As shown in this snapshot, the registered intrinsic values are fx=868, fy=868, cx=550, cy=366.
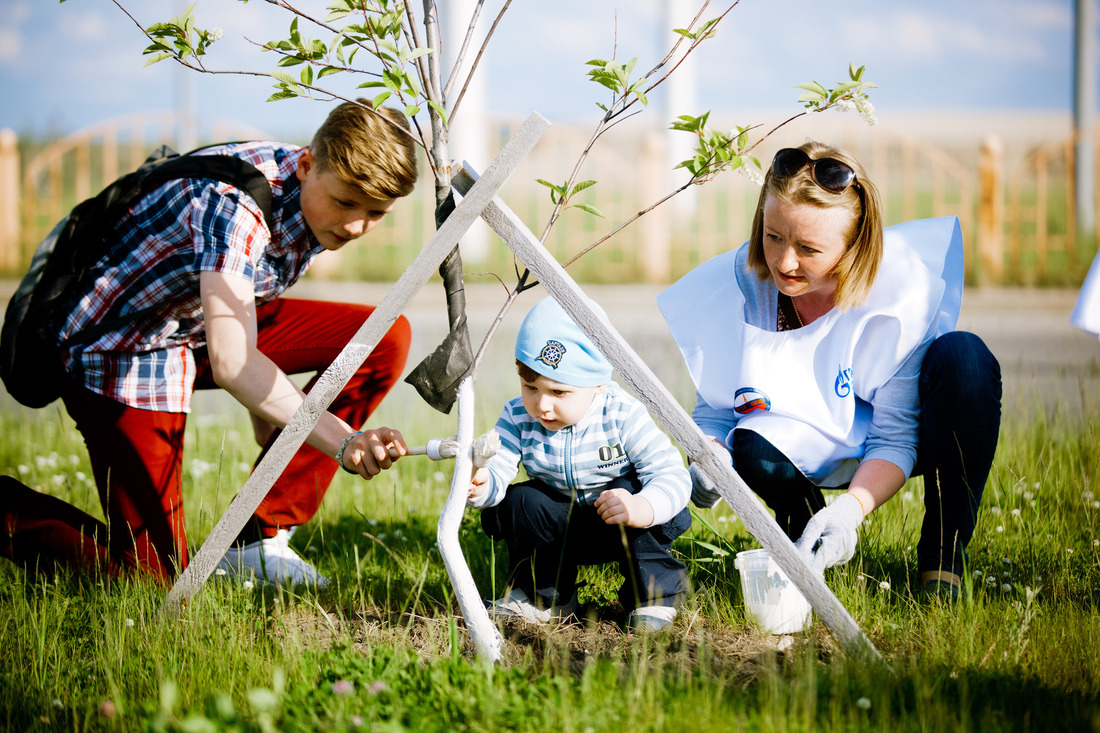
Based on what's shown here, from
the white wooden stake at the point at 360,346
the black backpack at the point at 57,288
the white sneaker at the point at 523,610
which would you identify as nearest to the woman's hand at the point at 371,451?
the white wooden stake at the point at 360,346

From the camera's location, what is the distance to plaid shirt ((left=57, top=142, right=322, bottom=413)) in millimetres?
2504

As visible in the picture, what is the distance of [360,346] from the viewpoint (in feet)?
6.38

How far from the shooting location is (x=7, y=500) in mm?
2629

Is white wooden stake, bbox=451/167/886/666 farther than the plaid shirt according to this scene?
No

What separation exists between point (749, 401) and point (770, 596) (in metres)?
0.53

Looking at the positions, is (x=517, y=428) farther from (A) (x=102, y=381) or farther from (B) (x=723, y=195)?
(B) (x=723, y=195)

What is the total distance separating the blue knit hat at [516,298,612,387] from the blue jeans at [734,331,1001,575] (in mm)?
551

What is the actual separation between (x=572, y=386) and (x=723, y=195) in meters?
17.6

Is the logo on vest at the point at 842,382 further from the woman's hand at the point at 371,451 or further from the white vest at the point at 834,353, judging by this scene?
the woman's hand at the point at 371,451

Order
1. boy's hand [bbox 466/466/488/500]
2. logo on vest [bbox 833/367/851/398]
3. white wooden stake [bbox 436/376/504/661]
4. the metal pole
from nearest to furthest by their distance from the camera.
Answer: white wooden stake [bbox 436/376/504/661] → boy's hand [bbox 466/466/488/500] → logo on vest [bbox 833/367/851/398] → the metal pole

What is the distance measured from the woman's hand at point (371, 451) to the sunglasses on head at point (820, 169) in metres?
1.23

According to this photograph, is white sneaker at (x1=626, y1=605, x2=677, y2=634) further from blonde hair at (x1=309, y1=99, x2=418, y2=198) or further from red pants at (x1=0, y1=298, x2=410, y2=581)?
blonde hair at (x1=309, y1=99, x2=418, y2=198)

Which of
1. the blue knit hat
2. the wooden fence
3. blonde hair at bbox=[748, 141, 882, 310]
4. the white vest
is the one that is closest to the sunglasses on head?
blonde hair at bbox=[748, 141, 882, 310]

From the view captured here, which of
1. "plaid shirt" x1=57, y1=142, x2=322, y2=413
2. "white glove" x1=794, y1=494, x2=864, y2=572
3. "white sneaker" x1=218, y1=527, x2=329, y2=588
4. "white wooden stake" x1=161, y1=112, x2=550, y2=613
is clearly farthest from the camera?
"white sneaker" x1=218, y1=527, x2=329, y2=588
